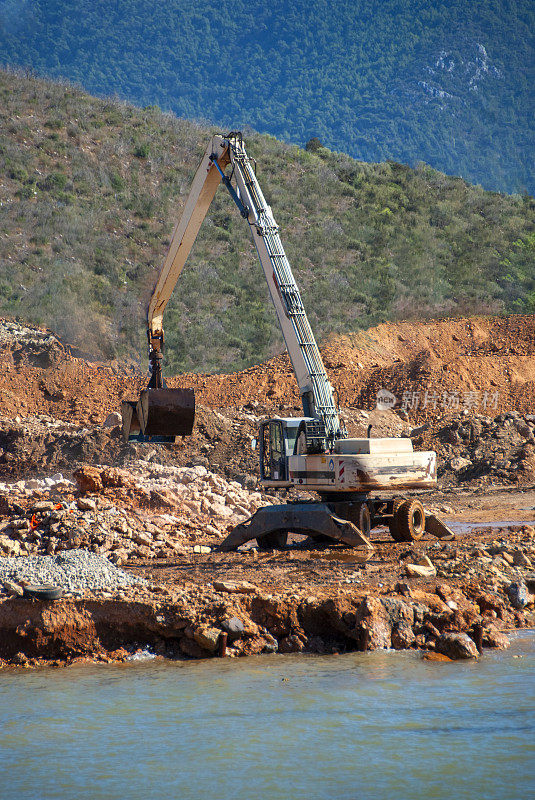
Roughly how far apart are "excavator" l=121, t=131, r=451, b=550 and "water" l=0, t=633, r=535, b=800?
12.5 feet

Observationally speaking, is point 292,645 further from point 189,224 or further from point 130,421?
point 189,224

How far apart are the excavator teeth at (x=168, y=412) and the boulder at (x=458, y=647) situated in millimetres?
4414

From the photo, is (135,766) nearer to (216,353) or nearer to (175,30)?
(216,353)

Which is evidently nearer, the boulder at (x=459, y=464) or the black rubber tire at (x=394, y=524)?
the black rubber tire at (x=394, y=524)

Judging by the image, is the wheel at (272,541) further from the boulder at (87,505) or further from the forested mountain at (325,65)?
the forested mountain at (325,65)

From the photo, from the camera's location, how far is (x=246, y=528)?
41.1 ft

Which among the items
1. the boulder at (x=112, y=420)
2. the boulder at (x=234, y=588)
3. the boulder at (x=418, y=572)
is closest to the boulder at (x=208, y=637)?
the boulder at (x=234, y=588)

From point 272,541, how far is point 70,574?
416 cm

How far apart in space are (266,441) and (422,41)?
9176 centimetres

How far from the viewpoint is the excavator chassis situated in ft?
38.6

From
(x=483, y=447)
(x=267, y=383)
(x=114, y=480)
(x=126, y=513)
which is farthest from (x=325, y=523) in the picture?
(x=267, y=383)

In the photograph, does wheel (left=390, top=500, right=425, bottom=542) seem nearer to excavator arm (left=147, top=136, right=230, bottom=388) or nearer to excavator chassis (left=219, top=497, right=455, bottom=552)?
excavator chassis (left=219, top=497, right=455, bottom=552)

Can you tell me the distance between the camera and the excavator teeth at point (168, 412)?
36.4ft

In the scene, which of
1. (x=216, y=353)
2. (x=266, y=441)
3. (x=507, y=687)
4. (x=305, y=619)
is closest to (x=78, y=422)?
(x=216, y=353)
